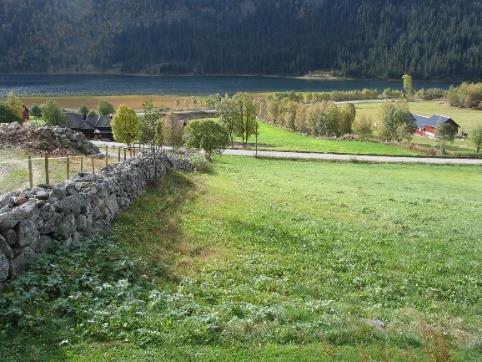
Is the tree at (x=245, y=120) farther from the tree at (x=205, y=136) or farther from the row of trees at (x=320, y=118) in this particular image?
the tree at (x=205, y=136)

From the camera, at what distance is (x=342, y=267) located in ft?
63.8

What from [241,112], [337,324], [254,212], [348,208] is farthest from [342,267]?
[241,112]

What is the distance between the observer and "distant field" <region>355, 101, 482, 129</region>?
151125 millimetres

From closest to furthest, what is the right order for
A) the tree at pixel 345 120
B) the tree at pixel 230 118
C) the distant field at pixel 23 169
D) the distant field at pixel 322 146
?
the distant field at pixel 23 169
the distant field at pixel 322 146
the tree at pixel 230 118
the tree at pixel 345 120

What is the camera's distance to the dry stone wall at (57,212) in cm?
1391

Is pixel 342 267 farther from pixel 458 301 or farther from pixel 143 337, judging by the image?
pixel 143 337

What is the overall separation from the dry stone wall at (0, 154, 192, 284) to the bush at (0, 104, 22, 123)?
67683mm

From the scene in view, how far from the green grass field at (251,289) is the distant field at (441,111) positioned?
127636 millimetres

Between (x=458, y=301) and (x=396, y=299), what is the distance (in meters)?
2.08

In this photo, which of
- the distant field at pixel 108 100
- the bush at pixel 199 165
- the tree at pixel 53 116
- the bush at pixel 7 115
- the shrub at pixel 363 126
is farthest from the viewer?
the distant field at pixel 108 100

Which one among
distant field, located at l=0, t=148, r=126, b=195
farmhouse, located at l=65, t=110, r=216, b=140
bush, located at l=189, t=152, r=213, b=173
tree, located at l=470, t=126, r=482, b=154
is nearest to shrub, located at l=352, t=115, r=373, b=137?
tree, located at l=470, t=126, r=482, b=154

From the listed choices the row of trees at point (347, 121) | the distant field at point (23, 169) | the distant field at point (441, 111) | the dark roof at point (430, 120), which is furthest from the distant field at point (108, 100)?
the distant field at point (23, 169)

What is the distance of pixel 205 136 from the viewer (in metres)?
67.8

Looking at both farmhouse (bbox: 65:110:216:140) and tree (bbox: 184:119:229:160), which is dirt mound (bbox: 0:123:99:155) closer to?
tree (bbox: 184:119:229:160)
